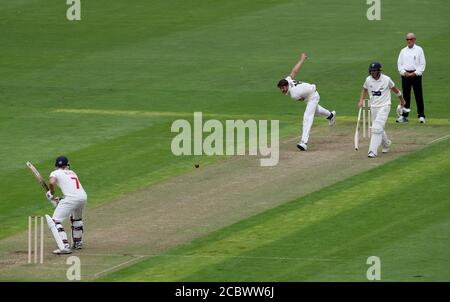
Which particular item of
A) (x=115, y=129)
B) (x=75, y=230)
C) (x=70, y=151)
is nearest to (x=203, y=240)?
(x=75, y=230)

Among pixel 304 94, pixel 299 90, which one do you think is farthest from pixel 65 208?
pixel 304 94

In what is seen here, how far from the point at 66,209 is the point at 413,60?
13.8 metres

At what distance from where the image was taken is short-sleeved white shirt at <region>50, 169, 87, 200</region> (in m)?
26.1

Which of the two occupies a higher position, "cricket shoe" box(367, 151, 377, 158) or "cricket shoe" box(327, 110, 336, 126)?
"cricket shoe" box(327, 110, 336, 126)

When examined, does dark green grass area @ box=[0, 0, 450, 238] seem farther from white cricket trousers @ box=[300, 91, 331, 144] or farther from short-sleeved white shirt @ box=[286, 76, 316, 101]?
short-sleeved white shirt @ box=[286, 76, 316, 101]

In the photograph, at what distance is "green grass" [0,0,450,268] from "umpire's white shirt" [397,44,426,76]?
1.68 m

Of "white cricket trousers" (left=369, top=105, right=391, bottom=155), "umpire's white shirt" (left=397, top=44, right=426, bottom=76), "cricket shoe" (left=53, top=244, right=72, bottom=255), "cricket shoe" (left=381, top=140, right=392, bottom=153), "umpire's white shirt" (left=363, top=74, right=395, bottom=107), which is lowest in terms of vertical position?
"cricket shoe" (left=53, top=244, right=72, bottom=255)

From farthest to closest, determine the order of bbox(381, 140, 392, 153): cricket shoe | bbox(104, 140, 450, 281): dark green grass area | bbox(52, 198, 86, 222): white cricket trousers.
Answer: bbox(381, 140, 392, 153): cricket shoe
bbox(52, 198, 86, 222): white cricket trousers
bbox(104, 140, 450, 281): dark green grass area

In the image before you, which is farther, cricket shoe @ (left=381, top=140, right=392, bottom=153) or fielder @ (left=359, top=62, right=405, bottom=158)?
cricket shoe @ (left=381, top=140, right=392, bottom=153)

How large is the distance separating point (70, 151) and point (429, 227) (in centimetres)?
1038

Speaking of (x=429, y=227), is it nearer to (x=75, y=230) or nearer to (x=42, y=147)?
(x=75, y=230)

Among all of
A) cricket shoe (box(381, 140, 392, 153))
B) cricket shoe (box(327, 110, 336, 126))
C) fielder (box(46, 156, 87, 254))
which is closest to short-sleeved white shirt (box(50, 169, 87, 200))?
fielder (box(46, 156, 87, 254))

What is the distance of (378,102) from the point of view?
3297cm

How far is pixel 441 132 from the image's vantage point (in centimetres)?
3591
